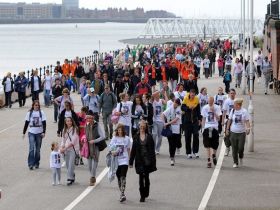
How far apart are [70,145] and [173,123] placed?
3.12 m

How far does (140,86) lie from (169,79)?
11.0 m

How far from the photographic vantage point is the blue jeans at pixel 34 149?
2170 centimetres

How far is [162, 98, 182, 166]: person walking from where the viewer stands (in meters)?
21.7

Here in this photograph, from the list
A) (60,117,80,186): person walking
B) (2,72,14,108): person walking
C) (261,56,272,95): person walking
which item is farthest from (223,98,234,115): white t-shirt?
(261,56,272,95): person walking

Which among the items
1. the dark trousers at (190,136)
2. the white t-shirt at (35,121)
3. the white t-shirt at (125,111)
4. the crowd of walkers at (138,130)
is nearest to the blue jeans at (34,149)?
the crowd of walkers at (138,130)

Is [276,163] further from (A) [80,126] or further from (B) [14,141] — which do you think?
(B) [14,141]

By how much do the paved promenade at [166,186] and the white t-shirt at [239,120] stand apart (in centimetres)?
82

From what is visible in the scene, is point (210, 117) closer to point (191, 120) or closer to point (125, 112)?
point (191, 120)

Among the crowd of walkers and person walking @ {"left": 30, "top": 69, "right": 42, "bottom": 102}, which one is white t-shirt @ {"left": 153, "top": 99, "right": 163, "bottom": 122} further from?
person walking @ {"left": 30, "top": 69, "right": 42, "bottom": 102}

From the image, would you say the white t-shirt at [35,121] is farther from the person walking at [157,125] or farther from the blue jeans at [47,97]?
the blue jeans at [47,97]

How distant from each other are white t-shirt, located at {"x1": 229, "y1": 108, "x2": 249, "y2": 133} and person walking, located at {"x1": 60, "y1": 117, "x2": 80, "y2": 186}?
3.46 metres

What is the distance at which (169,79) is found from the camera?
39.3 meters

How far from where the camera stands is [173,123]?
→ 2200cm

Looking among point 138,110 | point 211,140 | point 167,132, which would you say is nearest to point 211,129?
point 211,140
